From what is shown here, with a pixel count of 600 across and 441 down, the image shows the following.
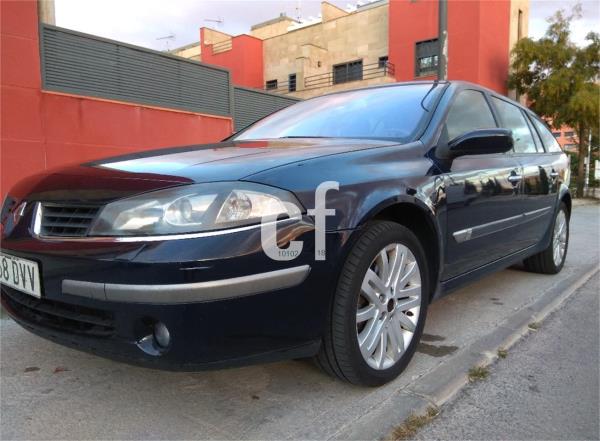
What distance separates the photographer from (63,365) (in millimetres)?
2545

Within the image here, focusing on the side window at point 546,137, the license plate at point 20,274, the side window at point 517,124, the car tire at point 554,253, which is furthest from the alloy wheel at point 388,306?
the side window at point 546,137

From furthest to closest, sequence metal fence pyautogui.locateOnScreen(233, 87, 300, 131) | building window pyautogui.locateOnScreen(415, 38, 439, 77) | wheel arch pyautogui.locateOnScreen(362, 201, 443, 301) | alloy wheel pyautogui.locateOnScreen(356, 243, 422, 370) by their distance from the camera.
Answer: building window pyautogui.locateOnScreen(415, 38, 439, 77), metal fence pyautogui.locateOnScreen(233, 87, 300, 131), wheel arch pyautogui.locateOnScreen(362, 201, 443, 301), alloy wheel pyautogui.locateOnScreen(356, 243, 422, 370)

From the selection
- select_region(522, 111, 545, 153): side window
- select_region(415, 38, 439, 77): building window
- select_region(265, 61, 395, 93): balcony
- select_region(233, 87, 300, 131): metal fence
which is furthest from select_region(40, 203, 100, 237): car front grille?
select_region(265, 61, 395, 93): balcony

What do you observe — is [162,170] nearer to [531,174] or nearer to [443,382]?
[443,382]

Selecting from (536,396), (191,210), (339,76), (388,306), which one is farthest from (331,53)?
(191,210)

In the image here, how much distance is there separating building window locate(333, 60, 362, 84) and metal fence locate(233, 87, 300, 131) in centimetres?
1425

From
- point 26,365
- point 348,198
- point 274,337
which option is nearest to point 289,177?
point 348,198

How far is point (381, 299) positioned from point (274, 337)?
0.61m

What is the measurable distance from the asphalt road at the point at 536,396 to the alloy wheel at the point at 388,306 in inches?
13.8

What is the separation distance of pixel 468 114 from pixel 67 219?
243 centimetres

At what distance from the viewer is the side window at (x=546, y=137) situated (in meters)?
4.41

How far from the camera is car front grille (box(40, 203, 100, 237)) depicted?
185cm

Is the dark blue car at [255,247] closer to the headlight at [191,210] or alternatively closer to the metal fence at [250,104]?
the headlight at [191,210]

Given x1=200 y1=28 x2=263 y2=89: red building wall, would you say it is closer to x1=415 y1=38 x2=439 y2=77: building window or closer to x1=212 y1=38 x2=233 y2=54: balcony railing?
x1=212 y1=38 x2=233 y2=54: balcony railing
